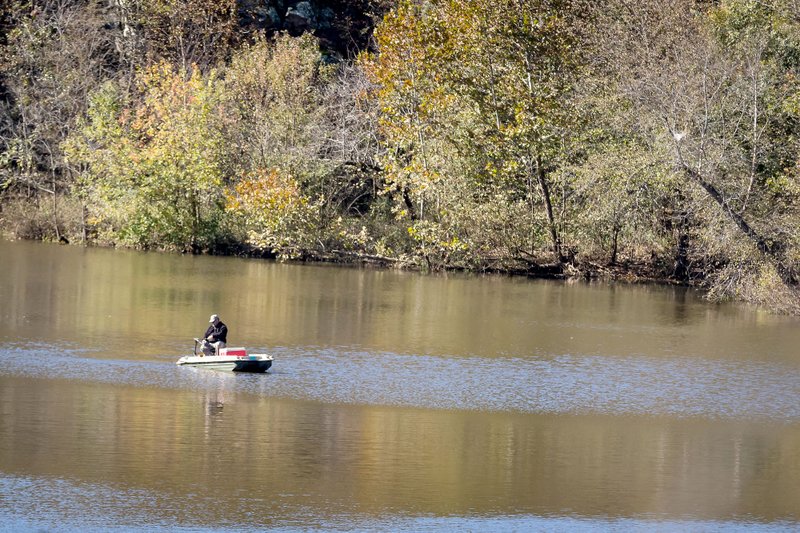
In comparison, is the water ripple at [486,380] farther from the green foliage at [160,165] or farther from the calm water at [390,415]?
the green foliage at [160,165]

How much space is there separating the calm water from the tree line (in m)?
6.08

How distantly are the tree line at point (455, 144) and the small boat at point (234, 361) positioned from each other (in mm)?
20306

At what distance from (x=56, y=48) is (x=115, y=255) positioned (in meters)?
13.1

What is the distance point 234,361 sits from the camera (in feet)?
81.6

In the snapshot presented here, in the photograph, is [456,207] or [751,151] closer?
[751,151]

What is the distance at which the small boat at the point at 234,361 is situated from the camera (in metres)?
24.9

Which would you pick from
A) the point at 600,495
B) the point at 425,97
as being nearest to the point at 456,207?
the point at 425,97

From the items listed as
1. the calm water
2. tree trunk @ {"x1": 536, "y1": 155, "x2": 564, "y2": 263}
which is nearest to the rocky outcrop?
tree trunk @ {"x1": 536, "y1": 155, "x2": 564, "y2": 263}

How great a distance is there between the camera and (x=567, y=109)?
47219 millimetres

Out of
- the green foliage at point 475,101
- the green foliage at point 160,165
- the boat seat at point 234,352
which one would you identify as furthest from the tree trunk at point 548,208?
the boat seat at point 234,352

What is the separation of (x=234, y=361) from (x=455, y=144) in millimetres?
24869

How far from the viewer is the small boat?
2491cm

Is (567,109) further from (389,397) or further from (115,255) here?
(389,397)

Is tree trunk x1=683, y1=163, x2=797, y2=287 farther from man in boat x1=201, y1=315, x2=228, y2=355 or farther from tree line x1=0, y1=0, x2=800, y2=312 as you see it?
man in boat x1=201, y1=315, x2=228, y2=355
